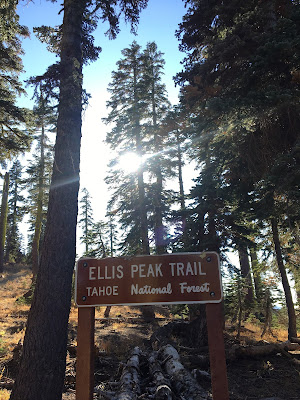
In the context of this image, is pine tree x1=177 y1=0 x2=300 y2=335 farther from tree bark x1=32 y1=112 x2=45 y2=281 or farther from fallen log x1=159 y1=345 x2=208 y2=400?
tree bark x1=32 y1=112 x2=45 y2=281

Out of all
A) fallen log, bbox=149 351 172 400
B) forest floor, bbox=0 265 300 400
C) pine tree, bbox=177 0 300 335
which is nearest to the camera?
fallen log, bbox=149 351 172 400

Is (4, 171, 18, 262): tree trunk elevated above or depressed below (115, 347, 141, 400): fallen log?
above

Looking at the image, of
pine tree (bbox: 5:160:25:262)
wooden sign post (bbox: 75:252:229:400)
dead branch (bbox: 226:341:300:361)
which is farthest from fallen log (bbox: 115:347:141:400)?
pine tree (bbox: 5:160:25:262)

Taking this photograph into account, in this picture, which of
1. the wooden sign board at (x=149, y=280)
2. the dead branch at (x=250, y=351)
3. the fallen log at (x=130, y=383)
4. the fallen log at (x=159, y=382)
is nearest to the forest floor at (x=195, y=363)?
the dead branch at (x=250, y=351)

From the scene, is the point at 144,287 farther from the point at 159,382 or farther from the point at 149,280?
the point at 159,382

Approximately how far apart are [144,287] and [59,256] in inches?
78.6

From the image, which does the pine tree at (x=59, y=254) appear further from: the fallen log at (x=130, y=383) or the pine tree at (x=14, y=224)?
the pine tree at (x=14, y=224)

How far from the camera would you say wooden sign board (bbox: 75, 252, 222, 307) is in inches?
137

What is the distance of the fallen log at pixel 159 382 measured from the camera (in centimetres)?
450

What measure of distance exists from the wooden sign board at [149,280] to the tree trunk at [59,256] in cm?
130

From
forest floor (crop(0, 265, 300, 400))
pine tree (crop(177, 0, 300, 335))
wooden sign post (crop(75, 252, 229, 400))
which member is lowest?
forest floor (crop(0, 265, 300, 400))

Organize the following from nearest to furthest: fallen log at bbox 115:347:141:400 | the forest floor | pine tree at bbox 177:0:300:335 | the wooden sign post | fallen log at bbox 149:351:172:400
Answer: the wooden sign post, fallen log at bbox 149:351:172:400, fallen log at bbox 115:347:141:400, the forest floor, pine tree at bbox 177:0:300:335

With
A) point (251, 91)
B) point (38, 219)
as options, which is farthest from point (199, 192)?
point (38, 219)

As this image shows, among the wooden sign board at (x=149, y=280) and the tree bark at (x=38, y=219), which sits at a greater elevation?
the tree bark at (x=38, y=219)
